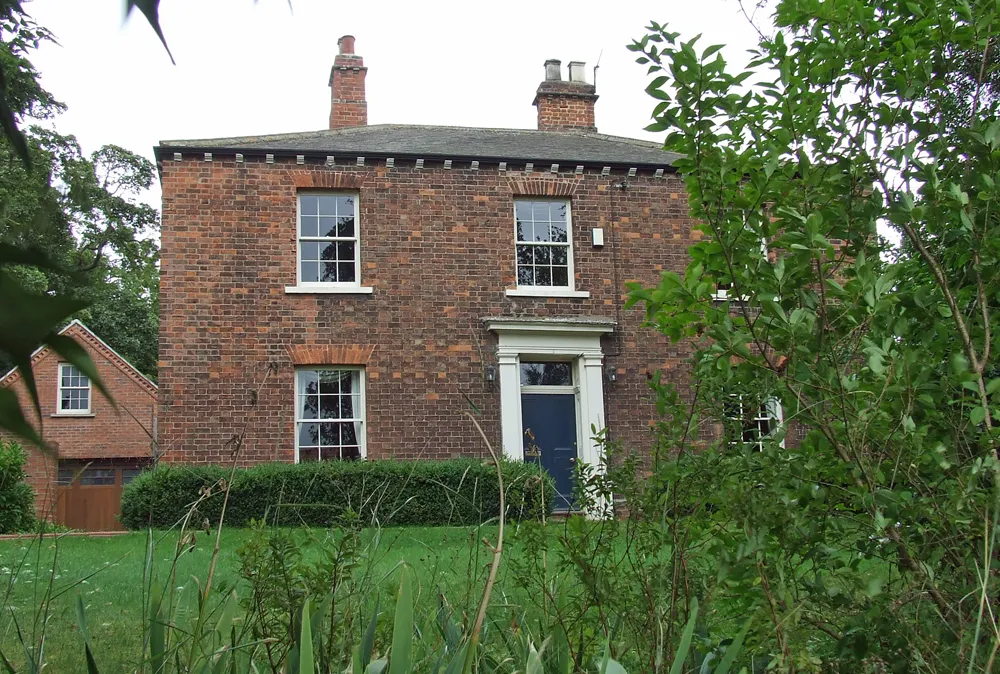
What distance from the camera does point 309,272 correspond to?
15430 millimetres

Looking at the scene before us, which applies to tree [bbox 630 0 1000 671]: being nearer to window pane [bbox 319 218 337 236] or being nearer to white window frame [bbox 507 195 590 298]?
white window frame [bbox 507 195 590 298]

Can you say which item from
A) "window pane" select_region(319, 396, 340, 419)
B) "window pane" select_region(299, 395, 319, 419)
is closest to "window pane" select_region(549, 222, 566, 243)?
"window pane" select_region(319, 396, 340, 419)

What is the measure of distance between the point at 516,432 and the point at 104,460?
2024cm

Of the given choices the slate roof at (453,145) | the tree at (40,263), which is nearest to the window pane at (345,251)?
the slate roof at (453,145)

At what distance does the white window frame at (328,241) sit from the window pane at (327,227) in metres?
0.15

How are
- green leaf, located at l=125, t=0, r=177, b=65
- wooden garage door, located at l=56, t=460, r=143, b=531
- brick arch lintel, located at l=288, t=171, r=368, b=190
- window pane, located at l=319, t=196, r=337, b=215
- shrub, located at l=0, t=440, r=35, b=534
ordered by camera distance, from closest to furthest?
green leaf, located at l=125, t=0, r=177, b=65, shrub, located at l=0, t=440, r=35, b=534, brick arch lintel, located at l=288, t=171, r=368, b=190, window pane, located at l=319, t=196, r=337, b=215, wooden garage door, located at l=56, t=460, r=143, b=531

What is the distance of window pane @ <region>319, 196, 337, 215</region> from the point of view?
51.6ft

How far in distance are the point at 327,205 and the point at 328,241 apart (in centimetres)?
66

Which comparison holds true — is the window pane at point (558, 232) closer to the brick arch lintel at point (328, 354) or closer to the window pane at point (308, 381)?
the brick arch lintel at point (328, 354)

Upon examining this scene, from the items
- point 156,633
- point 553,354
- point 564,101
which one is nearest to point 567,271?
point 553,354

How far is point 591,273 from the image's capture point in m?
16.0

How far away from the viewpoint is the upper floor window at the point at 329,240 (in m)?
15.4

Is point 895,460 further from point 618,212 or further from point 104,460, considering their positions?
point 104,460

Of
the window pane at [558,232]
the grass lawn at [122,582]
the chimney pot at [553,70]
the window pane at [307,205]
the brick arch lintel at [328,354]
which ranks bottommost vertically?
the grass lawn at [122,582]
